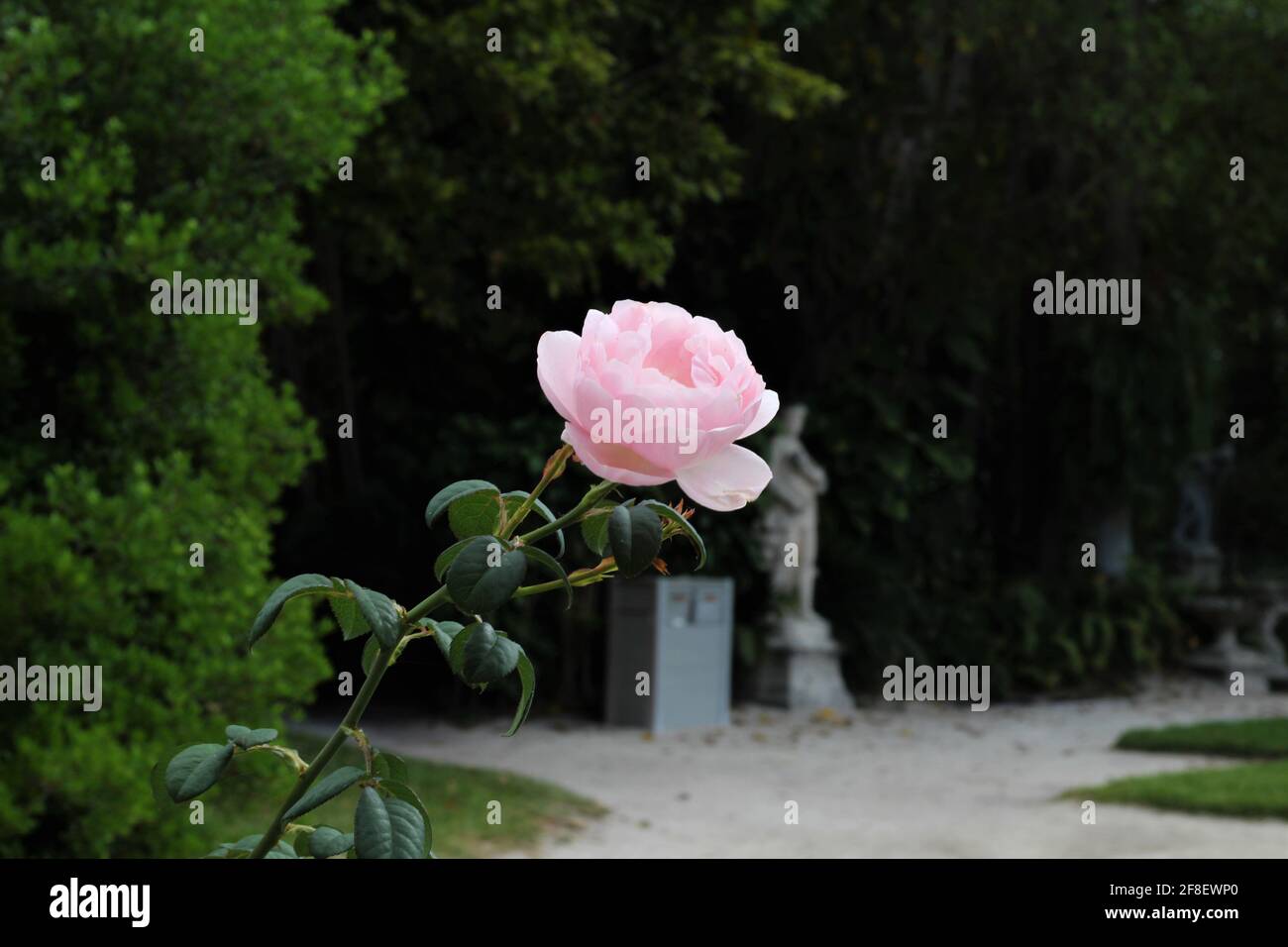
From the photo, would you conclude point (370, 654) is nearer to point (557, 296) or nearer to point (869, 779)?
point (869, 779)

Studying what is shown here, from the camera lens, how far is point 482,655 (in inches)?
37.6

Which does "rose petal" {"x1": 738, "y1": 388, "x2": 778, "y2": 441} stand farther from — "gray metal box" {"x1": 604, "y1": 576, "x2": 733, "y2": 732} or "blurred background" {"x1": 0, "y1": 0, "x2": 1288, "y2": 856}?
"gray metal box" {"x1": 604, "y1": 576, "x2": 733, "y2": 732}

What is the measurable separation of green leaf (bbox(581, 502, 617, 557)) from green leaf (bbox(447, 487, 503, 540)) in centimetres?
6

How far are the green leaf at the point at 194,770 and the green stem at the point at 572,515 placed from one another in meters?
0.27

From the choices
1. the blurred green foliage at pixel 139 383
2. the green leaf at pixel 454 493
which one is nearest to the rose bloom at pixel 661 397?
the green leaf at pixel 454 493

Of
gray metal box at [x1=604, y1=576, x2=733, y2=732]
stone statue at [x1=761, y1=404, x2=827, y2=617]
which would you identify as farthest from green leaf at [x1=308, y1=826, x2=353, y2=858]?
stone statue at [x1=761, y1=404, x2=827, y2=617]

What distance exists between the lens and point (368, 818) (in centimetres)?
96

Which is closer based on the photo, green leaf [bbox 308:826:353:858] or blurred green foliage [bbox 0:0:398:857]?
green leaf [bbox 308:826:353:858]

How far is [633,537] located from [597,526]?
0.10 meters

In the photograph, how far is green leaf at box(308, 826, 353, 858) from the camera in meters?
1.03

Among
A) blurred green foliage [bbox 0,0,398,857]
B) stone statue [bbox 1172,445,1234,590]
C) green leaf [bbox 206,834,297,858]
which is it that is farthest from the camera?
stone statue [bbox 1172,445,1234,590]

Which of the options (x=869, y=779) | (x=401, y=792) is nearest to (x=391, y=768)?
(x=401, y=792)

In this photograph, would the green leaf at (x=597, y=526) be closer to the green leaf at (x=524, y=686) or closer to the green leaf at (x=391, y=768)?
the green leaf at (x=524, y=686)
